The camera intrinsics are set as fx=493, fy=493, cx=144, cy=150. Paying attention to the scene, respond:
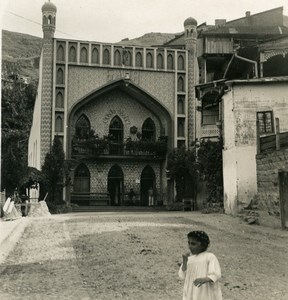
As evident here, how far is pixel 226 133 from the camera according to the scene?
65.8 ft

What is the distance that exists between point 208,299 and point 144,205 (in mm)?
26221

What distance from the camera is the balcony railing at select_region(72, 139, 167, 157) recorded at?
28.9 metres

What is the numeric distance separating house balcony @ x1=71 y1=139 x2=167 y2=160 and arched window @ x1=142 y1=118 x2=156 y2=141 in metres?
1.44

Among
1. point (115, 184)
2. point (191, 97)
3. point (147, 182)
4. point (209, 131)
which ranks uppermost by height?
point (191, 97)

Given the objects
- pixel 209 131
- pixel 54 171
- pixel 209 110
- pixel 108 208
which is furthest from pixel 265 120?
pixel 54 171

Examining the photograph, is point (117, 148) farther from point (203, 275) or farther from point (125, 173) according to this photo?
point (203, 275)

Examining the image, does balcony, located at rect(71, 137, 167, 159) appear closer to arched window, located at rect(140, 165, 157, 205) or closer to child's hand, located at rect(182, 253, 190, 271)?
arched window, located at rect(140, 165, 157, 205)

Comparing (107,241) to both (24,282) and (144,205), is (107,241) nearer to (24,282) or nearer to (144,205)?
(24,282)

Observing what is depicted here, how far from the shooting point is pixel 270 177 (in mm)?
15695

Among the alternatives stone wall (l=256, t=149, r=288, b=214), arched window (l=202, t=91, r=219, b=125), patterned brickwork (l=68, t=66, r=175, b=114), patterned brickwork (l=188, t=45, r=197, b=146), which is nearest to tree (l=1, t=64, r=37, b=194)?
patterned brickwork (l=68, t=66, r=175, b=114)

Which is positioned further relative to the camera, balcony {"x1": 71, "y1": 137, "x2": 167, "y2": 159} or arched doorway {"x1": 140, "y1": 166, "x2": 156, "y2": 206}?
arched doorway {"x1": 140, "y1": 166, "x2": 156, "y2": 206}

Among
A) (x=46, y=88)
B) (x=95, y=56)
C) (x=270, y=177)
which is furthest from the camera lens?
(x=95, y=56)

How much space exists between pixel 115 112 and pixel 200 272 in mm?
27022

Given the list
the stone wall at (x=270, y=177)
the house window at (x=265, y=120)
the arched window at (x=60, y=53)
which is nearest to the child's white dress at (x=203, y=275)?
the stone wall at (x=270, y=177)
